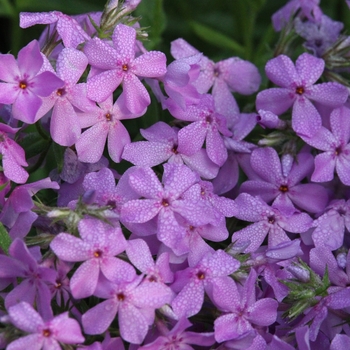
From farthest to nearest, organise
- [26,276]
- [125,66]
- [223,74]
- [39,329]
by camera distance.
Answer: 1. [223,74]
2. [125,66]
3. [26,276]
4. [39,329]

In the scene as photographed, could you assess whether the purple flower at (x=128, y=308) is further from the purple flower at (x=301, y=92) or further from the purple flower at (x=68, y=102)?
the purple flower at (x=301, y=92)

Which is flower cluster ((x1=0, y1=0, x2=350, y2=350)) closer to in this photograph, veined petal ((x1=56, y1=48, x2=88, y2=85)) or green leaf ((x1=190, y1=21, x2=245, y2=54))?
veined petal ((x1=56, y1=48, x2=88, y2=85))

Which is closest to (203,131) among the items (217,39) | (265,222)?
(265,222)

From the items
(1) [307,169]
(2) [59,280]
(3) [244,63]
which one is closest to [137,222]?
(2) [59,280]

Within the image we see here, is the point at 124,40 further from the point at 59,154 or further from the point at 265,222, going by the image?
the point at 265,222

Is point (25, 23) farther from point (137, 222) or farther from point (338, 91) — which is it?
point (338, 91)

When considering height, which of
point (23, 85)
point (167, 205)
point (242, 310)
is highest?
point (23, 85)
